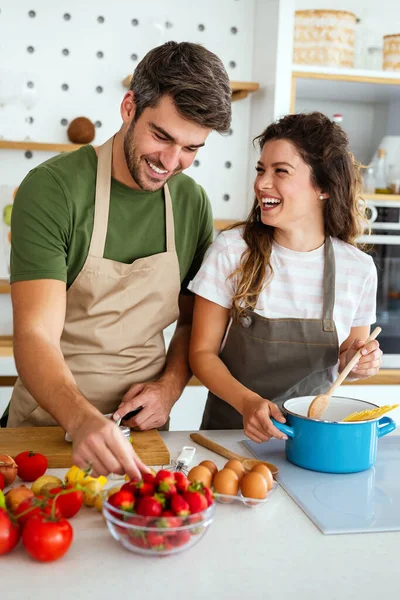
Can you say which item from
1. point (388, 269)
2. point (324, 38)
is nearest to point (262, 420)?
point (388, 269)

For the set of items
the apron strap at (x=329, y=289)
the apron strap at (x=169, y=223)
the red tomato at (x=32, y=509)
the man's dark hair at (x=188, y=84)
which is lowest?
the red tomato at (x=32, y=509)

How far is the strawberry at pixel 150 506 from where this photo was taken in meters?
0.97

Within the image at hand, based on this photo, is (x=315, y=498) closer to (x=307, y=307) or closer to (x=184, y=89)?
(x=307, y=307)

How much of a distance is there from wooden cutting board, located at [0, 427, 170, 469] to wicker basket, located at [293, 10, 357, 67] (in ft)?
6.16

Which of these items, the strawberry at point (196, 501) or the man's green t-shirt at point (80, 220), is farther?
the man's green t-shirt at point (80, 220)

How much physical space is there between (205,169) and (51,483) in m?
2.09

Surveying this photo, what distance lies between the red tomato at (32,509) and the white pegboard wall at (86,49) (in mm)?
1993

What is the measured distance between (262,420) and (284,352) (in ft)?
1.14

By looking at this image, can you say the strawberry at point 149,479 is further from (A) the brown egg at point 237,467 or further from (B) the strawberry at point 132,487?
(A) the brown egg at point 237,467

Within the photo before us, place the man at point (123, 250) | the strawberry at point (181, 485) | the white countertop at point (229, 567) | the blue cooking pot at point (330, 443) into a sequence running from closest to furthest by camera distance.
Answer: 1. the white countertop at point (229, 567)
2. the strawberry at point (181, 485)
3. the blue cooking pot at point (330, 443)
4. the man at point (123, 250)

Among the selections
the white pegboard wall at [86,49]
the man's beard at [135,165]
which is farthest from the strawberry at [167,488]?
the white pegboard wall at [86,49]

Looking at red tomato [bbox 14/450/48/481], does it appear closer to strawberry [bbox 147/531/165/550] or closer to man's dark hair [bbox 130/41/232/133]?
strawberry [bbox 147/531/165/550]

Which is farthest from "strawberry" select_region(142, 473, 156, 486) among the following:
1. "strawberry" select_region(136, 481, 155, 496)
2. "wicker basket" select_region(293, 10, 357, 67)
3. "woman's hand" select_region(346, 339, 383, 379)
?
"wicker basket" select_region(293, 10, 357, 67)

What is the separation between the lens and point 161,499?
39.0 inches
